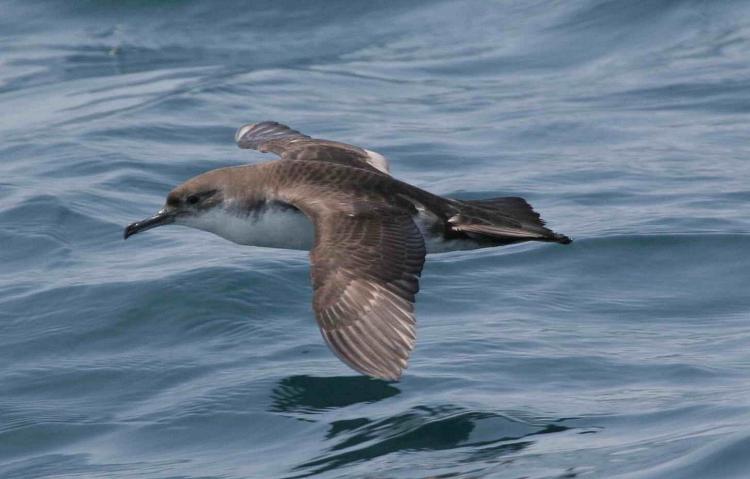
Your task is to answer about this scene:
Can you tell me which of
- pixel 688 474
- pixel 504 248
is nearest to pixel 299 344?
pixel 504 248

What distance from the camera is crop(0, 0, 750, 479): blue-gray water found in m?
6.97

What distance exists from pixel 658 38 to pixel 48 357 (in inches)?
357

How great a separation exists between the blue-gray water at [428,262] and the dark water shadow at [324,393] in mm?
16

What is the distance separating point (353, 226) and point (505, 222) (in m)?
0.96

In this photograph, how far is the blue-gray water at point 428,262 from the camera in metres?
6.97

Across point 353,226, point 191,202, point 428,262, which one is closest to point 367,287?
point 353,226

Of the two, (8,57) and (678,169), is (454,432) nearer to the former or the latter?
(678,169)

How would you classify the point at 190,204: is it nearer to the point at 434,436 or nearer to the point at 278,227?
the point at 278,227

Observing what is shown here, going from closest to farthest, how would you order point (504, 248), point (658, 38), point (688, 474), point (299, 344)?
point (688, 474) → point (299, 344) → point (504, 248) → point (658, 38)

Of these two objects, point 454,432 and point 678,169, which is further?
point 678,169

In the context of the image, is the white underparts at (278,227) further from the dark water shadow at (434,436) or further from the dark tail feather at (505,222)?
the dark water shadow at (434,436)

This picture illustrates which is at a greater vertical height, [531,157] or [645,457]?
[531,157]

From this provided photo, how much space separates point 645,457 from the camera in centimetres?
625

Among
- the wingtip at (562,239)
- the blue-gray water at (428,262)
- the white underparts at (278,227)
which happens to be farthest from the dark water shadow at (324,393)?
the wingtip at (562,239)
